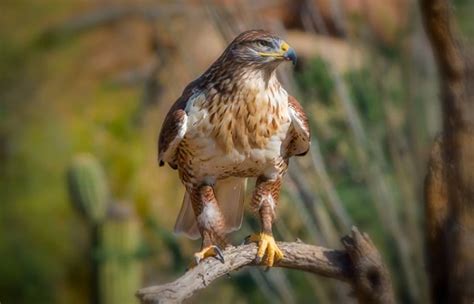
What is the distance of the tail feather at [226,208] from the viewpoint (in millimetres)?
5391

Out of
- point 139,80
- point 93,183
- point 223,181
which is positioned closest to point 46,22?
point 139,80

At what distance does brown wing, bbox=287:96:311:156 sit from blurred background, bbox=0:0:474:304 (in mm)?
2545

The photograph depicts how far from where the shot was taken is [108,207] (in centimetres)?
892

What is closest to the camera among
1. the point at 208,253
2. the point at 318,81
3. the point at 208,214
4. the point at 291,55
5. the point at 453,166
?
the point at 453,166

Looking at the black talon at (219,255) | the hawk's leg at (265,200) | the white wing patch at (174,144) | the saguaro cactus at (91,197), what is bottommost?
the saguaro cactus at (91,197)

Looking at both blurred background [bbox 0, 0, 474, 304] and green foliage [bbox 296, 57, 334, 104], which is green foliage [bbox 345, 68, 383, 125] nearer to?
blurred background [bbox 0, 0, 474, 304]

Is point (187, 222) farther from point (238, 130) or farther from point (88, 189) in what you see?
point (88, 189)

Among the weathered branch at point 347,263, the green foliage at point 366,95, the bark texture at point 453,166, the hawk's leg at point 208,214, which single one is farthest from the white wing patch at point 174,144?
the green foliage at point 366,95

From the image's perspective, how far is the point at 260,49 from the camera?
5.02m

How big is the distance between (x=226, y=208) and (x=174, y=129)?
1.87 ft

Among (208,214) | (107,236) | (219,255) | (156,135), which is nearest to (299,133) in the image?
(208,214)

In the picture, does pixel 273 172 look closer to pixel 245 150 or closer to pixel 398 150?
pixel 245 150

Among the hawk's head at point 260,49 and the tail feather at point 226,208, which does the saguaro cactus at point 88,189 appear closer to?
the tail feather at point 226,208

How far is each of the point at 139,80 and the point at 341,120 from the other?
4.04m
